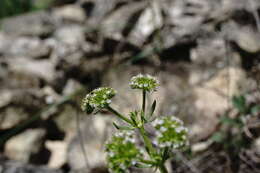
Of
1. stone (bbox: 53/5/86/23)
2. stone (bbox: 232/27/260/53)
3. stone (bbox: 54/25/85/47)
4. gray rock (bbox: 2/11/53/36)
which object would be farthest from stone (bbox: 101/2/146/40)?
stone (bbox: 232/27/260/53)

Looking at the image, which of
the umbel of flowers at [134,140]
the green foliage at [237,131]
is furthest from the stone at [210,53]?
the umbel of flowers at [134,140]

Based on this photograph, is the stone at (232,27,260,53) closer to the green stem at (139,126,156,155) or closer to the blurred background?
the blurred background

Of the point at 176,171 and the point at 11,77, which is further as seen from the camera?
the point at 11,77

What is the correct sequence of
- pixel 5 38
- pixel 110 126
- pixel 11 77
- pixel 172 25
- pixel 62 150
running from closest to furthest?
pixel 110 126
pixel 62 150
pixel 172 25
pixel 11 77
pixel 5 38

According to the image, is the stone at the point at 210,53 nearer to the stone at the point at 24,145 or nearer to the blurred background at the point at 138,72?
the blurred background at the point at 138,72

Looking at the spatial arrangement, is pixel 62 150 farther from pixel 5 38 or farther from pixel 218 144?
pixel 5 38

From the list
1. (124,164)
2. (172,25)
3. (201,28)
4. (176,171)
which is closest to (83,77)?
(172,25)
